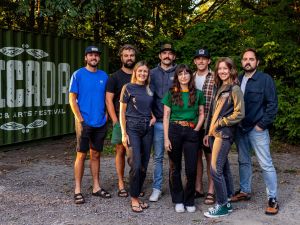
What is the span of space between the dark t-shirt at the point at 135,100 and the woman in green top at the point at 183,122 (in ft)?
0.87

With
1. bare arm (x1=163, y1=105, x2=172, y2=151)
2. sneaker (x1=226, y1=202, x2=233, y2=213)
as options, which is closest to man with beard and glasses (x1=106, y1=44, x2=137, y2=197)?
bare arm (x1=163, y1=105, x2=172, y2=151)

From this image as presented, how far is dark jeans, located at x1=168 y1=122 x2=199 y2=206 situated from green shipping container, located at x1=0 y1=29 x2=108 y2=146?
17.4ft

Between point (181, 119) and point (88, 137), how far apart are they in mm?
1298

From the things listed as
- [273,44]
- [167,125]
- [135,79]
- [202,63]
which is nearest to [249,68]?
[202,63]

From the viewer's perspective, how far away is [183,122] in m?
4.71

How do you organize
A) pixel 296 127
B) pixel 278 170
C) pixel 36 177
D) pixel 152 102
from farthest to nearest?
1. pixel 296 127
2. pixel 278 170
3. pixel 36 177
4. pixel 152 102

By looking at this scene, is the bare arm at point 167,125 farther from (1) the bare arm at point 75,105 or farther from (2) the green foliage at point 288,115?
(2) the green foliage at point 288,115

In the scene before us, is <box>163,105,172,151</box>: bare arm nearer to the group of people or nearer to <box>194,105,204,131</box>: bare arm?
the group of people

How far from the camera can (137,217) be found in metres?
4.67

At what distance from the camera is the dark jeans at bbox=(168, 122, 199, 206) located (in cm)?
470

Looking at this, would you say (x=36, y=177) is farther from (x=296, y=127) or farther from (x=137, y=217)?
(x=296, y=127)

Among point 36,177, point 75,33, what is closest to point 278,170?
point 36,177

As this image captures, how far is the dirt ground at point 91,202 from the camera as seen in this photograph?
4.58 m

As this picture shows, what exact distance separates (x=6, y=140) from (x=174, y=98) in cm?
549
